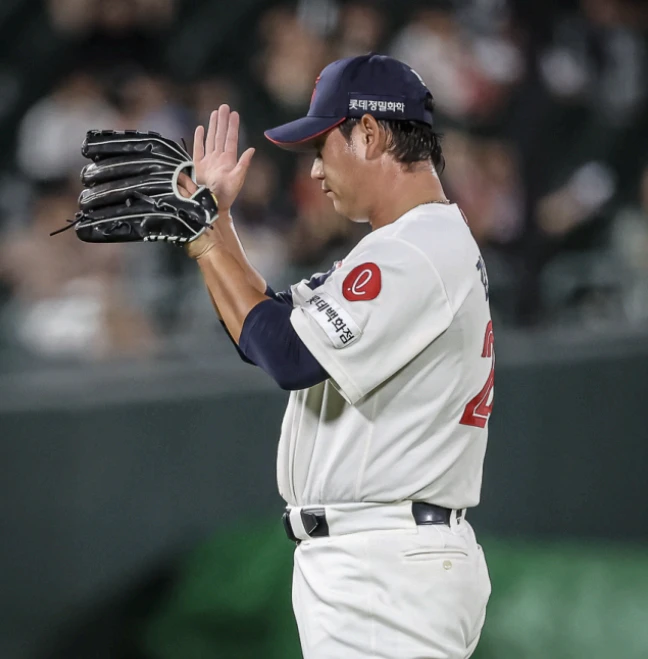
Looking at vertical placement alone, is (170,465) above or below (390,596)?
→ below

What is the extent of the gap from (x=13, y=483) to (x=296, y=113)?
6.83 ft

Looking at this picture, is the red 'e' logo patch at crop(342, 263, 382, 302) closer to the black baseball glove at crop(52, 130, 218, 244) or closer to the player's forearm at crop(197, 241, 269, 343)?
the player's forearm at crop(197, 241, 269, 343)

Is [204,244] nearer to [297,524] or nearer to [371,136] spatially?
[371,136]

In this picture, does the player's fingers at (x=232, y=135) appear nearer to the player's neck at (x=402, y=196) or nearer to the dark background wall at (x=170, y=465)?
the player's neck at (x=402, y=196)

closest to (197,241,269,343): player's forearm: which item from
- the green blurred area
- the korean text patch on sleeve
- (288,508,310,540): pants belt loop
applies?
the korean text patch on sleeve

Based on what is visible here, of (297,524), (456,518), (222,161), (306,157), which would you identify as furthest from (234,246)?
(306,157)

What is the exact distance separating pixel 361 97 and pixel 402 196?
185 mm

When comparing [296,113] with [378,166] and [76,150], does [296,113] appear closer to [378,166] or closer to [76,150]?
[76,150]

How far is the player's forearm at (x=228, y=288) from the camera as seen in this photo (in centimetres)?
183

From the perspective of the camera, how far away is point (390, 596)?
6.10 ft

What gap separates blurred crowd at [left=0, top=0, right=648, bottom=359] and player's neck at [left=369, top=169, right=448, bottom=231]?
5.71 feet

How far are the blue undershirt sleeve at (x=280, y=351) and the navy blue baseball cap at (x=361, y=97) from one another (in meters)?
0.36

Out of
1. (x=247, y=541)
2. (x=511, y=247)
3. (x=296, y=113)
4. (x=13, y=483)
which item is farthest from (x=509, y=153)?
(x=13, y=483)

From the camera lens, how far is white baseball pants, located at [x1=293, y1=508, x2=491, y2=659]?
186cm
